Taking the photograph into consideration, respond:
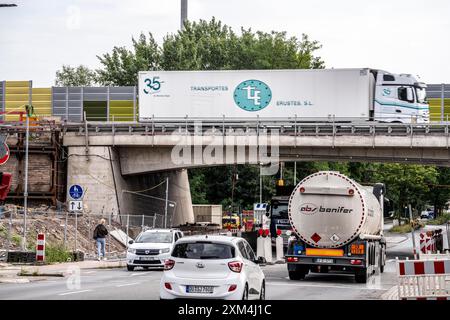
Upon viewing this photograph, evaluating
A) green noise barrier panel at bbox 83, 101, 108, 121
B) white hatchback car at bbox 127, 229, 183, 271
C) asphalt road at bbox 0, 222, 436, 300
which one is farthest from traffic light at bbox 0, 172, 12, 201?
green noise barrier panel at bbox 83, 101, 108, 121

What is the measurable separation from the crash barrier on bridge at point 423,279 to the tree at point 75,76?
11017cm

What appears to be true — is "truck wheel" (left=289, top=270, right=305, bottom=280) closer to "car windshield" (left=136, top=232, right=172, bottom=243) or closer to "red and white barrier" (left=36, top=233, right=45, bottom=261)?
"car windshield" (left=136, top=232, right=172, bottom=243)

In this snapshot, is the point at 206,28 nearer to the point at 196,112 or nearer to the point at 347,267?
the point at 196,112

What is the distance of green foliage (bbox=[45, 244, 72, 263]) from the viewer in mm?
35594

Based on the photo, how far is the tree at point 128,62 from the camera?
95.0 meters

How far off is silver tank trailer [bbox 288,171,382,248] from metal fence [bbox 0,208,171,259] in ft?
39.9

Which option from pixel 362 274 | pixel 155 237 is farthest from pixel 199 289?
pixel 155 237

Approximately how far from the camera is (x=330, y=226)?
27.9 m

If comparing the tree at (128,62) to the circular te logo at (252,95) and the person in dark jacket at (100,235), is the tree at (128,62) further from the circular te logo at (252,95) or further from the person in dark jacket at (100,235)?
the person in dark jacket at (100,235)

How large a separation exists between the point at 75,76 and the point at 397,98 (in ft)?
258

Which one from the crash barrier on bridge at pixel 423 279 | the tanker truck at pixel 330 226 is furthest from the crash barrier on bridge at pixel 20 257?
the crash barrier on bridge at pixel 423 279

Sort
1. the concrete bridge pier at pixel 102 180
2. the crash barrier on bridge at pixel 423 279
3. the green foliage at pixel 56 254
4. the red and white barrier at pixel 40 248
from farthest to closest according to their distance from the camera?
the concrete bridge pier at pixel 102 180, the green foliage at pixel 56 254, the red and white barrier at pixel 40 248, the crash barrier on bridge at pixel 423 279

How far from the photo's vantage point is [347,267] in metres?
28.1
